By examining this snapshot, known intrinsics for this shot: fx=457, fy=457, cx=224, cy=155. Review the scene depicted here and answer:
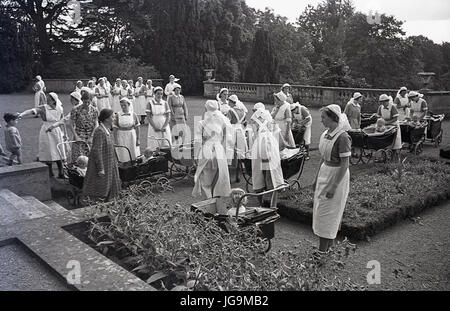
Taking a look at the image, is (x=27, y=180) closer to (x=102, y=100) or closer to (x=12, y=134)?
(x=12, y=134)

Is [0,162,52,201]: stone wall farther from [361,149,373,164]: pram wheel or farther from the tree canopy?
the tree canopy

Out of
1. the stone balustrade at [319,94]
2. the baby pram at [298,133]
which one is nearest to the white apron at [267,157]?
the baby pram at [298,133]

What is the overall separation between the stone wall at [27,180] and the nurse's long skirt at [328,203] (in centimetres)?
526

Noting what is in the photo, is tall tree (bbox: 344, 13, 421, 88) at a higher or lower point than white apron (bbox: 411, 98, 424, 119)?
higher

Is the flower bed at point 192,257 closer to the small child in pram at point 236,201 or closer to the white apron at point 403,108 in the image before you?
the small child in pram at point 236,201

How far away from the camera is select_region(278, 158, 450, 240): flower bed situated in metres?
7.16

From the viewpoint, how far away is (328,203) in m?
5.64

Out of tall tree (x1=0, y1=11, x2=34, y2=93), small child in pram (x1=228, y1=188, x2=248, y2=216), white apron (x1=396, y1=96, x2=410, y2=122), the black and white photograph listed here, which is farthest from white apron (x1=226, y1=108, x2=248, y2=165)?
tall tree (x1=0, y1=11, x2=34, y2=93)

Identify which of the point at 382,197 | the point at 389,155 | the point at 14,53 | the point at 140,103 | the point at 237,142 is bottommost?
the point at 382,197

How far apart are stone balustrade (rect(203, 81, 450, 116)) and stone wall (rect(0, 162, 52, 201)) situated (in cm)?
1597

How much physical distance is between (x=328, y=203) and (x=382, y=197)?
2.98m

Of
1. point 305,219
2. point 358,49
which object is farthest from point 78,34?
point 305,219

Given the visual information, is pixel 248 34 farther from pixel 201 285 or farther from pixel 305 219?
pixel 201 285

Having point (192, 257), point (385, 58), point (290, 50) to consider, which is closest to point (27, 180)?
point (192, 257)
